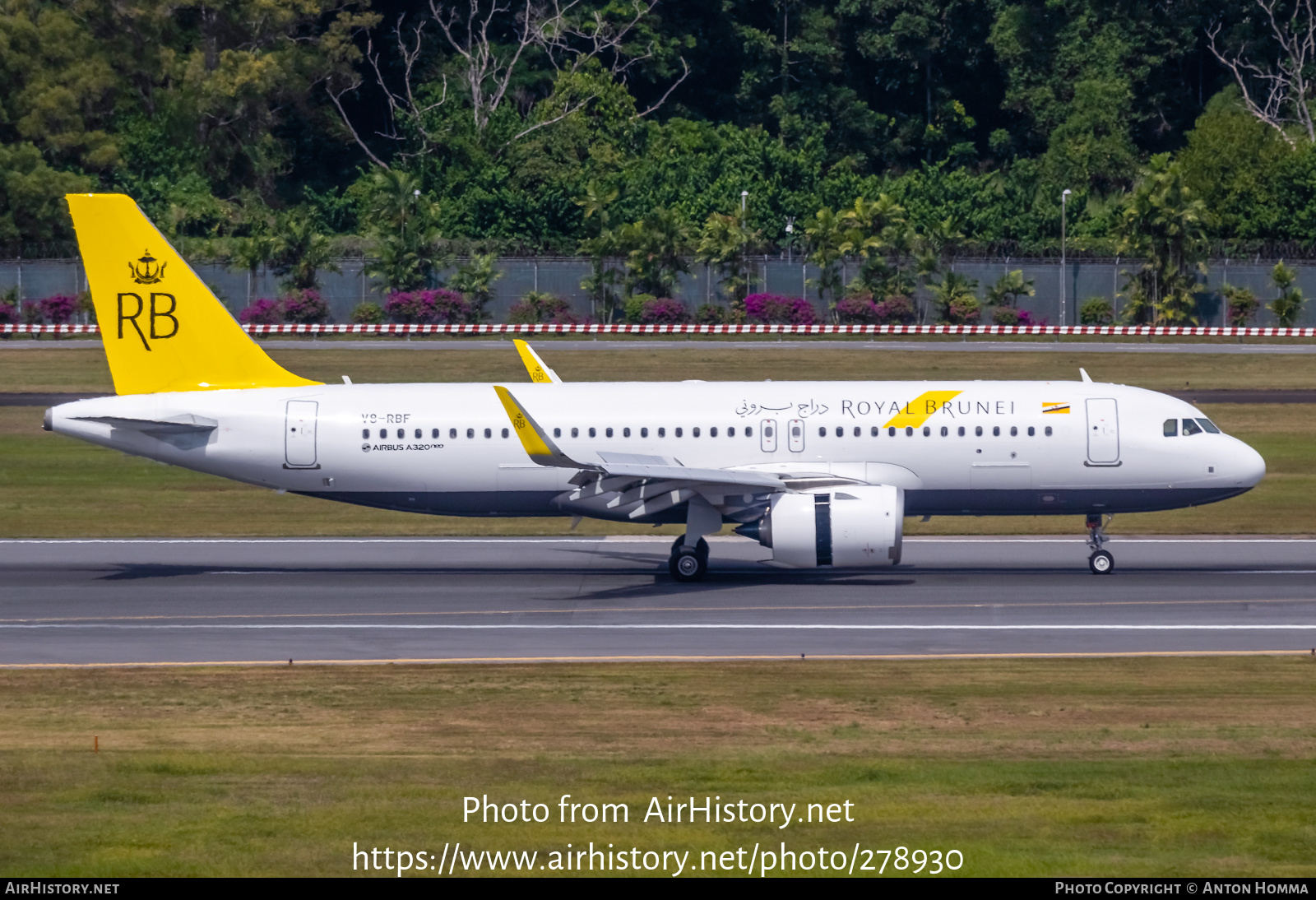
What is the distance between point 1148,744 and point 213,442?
20502 mm

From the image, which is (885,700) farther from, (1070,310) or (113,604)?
(1070,310)

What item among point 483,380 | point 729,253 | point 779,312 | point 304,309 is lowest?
point 483,380

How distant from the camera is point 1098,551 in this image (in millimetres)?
33438

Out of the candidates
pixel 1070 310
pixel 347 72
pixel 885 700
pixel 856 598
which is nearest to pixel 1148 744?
pixel 885 700

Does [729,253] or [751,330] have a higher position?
[729,253]

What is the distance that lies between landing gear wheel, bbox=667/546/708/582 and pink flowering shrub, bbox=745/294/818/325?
5561 centimetres

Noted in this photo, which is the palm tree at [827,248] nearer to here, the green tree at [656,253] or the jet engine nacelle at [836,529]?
the green tree at [656,253]

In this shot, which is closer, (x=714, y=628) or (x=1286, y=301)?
(x=714, y=628)

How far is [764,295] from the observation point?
89.0 metres

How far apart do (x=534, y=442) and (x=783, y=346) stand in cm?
4744

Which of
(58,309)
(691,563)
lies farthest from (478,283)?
(691,563)

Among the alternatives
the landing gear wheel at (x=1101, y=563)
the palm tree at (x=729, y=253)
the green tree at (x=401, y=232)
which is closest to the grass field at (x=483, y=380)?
the landing gear wheel at (x=1101, y=563)

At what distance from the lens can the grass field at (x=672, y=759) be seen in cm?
1566

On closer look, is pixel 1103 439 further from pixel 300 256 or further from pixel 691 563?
pixel 300 256
